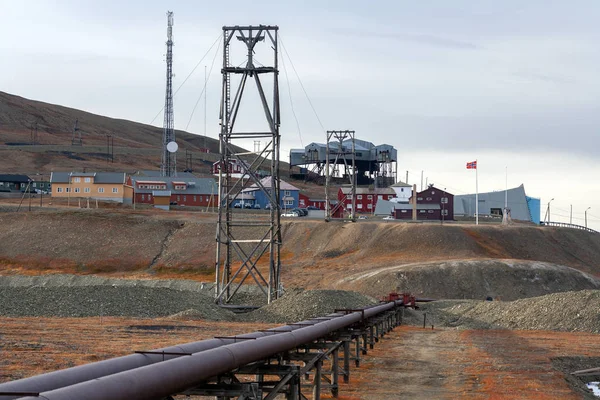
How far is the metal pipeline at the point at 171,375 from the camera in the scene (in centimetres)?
797

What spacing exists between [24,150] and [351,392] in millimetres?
170107

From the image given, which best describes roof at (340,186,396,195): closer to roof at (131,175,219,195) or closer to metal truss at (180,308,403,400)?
roof at (131,175,219,195)

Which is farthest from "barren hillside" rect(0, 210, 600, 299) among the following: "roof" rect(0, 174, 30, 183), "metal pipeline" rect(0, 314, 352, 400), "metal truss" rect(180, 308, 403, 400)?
"metal pipeline" rect(0, 314, 352, 400)

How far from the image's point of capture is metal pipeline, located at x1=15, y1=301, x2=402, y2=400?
797 centimetres

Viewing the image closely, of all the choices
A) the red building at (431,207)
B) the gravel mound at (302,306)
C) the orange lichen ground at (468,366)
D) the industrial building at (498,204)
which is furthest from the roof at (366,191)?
the orange lichen ground at (468,366)

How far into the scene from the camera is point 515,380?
21469mm

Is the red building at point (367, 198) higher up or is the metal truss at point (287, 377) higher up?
the red building at point (367, 198)

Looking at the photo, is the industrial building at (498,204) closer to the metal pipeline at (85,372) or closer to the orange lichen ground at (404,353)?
the orange lichen ground at (404,353)

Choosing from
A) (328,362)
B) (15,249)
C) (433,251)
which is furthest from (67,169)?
(328,362)

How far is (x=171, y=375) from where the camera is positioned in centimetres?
947

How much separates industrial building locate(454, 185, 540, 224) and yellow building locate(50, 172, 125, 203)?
145 feet

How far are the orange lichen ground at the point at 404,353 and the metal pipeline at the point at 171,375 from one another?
6.36 m

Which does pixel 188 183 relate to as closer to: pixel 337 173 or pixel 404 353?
pixel 337 173

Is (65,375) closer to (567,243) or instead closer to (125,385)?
(125,385)
